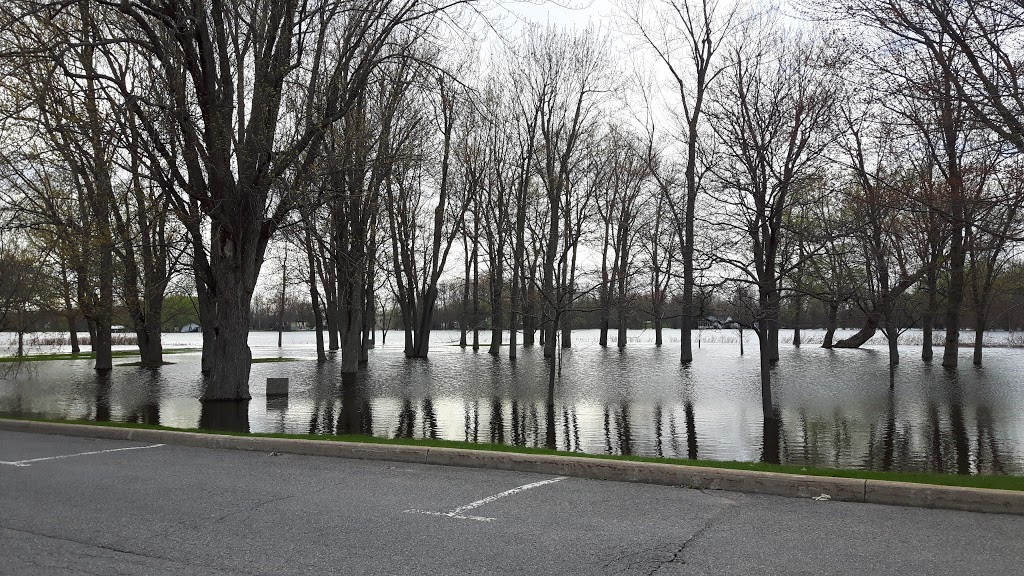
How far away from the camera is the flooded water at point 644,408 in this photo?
12.6 meters

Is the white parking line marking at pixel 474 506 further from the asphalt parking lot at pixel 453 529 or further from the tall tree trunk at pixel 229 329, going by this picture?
the tall tree trunk at pixel 229 329

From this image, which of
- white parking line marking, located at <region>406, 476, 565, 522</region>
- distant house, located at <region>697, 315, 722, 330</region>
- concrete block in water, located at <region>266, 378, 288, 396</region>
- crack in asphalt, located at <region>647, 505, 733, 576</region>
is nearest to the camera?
crack in asphalt, located at <region>647, 505, 733, 576</region>

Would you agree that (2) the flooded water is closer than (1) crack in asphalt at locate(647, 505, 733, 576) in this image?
No

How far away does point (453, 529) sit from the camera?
5.95 m

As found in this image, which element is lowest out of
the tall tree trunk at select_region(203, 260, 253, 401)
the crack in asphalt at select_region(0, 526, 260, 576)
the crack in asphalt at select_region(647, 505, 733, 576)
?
the crack in asphalt at select_region(0, 526, 260, 576)

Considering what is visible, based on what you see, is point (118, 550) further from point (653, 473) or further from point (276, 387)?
point (276, 387)

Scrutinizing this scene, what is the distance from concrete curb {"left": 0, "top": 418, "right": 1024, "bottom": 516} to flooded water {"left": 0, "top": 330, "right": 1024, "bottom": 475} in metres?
3.66

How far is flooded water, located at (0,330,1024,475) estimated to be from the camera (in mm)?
12625

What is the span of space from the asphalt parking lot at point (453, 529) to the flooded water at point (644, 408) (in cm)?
489

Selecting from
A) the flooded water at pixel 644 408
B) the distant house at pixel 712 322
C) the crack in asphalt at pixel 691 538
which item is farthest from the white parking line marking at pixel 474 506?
the distant house at pixel 712 322

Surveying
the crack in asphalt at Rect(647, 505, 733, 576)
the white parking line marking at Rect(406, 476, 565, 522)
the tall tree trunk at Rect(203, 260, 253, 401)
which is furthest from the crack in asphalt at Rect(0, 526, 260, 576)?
the tall tree trunk at Rect(203, 260, 253, 401)

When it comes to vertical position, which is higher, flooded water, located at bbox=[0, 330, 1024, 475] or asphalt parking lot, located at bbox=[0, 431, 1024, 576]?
asphalt parking lot, located at bbox=[0, 431, 1024, 576]

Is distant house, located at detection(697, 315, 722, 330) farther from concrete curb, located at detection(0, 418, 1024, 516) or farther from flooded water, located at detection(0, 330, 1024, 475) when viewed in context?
concrete curb, located at detection(0, 418, 1024, 516)

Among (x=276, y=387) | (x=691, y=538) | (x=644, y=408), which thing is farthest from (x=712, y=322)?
(x=691, y=538)
